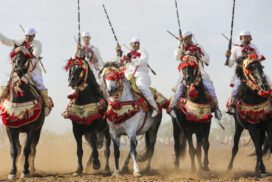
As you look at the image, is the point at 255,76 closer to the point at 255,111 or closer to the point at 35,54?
the point at 255,111

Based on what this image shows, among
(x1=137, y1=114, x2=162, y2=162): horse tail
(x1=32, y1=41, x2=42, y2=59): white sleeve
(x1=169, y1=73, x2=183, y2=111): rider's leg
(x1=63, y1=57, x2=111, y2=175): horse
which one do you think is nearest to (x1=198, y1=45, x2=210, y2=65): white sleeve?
(x1=169, y1=73, x2=183, y2=111): rider's leg

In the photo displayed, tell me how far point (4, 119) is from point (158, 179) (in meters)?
4.60

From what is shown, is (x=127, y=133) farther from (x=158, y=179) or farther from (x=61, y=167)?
(x=61, y=167)

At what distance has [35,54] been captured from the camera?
15883 mm

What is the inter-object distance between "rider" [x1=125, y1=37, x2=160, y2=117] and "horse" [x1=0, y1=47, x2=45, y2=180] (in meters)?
3.16

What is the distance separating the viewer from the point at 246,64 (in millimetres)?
13891

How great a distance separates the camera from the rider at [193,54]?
15.0m

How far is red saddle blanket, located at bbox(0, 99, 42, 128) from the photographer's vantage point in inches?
558

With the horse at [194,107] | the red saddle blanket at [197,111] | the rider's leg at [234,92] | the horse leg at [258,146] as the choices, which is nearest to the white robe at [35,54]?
the horse at [194,107]

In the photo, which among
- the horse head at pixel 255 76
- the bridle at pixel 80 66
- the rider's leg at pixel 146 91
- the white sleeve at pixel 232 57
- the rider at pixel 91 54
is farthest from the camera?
the rider at pixel 91 54

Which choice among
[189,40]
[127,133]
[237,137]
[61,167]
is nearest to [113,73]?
[127,133]

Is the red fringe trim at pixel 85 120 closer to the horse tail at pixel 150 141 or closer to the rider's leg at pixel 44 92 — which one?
the rider's leg at pixel 44 92

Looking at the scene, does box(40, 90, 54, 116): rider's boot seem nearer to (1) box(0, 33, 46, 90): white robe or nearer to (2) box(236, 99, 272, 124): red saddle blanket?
(1) box(0, 33, 46, 90): white robe

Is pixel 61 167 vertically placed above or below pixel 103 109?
below
